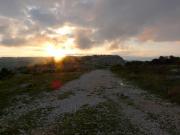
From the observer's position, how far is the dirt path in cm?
2209

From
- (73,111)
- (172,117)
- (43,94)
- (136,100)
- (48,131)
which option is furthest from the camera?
(43,94)

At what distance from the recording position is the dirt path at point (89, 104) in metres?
Result: 22.1

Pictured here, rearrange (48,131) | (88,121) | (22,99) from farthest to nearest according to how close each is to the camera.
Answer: (22,99) < (88,121) < (48,131)

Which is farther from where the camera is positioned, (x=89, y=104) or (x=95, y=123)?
(x=89, y=104)

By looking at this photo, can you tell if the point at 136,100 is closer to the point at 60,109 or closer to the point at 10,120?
the point at 60,109

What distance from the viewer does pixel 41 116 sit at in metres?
26.1

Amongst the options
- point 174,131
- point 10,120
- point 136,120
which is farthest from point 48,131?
point 174,131

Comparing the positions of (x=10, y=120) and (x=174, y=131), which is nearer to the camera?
(x=174, y=131)

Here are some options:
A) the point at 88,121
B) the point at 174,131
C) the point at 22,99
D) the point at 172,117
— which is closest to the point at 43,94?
the point at 22,99

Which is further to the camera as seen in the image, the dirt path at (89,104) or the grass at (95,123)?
the dirt path at (89,104)

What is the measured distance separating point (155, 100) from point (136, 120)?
36.6 feet

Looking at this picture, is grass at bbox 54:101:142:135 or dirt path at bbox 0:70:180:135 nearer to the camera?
grass at bbox 54:101:142:135

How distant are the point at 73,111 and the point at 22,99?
12.4m

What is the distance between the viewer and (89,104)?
30.4m
